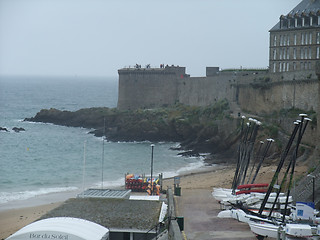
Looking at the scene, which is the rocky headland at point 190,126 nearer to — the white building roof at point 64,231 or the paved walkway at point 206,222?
the paved walkway at point 206,222

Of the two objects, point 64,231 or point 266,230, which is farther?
point 266,230

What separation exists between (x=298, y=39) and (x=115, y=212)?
2916 centimetres

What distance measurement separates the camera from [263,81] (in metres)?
43.6

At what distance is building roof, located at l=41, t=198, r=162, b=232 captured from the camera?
55.9 feet

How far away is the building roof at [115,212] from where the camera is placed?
1703 cm

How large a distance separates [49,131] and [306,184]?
136ft

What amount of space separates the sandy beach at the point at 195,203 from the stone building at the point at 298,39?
1143 cm

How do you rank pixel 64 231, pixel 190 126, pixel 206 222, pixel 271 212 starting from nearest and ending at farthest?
pixel 64 231 < pixel 271 212 < pixel 206 222 < pixel 190 126

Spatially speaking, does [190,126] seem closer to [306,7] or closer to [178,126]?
[178,126]

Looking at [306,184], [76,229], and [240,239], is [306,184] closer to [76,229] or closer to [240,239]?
[240,239]

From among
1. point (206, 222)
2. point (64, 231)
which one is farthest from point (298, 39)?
point (64, 231)

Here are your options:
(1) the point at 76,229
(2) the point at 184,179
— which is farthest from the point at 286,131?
(1) the point at 76,229

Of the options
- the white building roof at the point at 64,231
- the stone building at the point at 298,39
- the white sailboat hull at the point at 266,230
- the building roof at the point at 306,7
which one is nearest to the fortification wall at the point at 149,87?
the stone building at the point at 298,39

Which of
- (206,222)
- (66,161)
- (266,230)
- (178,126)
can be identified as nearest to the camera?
(266,230)
